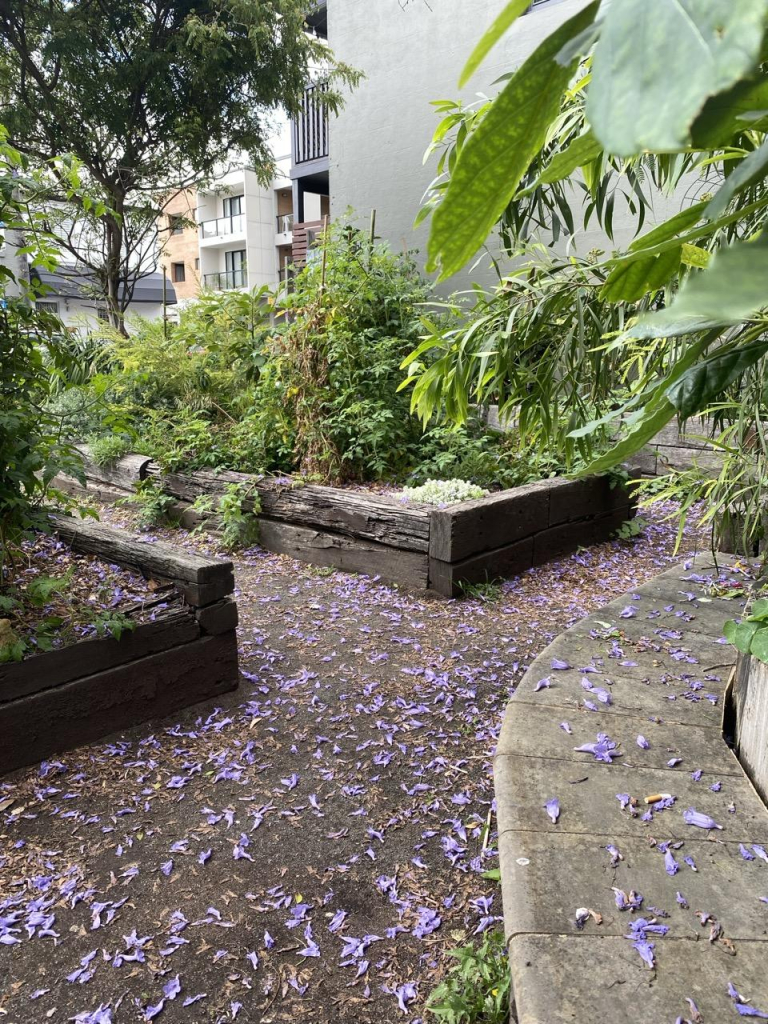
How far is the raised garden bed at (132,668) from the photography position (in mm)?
2055

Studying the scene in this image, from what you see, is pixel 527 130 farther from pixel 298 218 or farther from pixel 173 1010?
pixel 298 218

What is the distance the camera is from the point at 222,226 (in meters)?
25.7

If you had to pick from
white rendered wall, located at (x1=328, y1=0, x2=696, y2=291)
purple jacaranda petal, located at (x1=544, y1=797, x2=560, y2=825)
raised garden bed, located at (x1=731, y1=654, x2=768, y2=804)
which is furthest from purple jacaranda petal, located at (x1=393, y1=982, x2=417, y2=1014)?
white rendered wall, located at (x1=328, y1=0, x2=696, y2=291)

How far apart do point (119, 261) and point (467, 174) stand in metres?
10.7

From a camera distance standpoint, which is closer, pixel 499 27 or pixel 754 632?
pixel 499 27

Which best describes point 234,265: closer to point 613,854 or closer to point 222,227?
point 222,227

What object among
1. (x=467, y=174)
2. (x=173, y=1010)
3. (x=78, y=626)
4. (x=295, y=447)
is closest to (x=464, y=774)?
(x=173, y=1010)

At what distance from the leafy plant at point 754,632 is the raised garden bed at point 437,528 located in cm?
203

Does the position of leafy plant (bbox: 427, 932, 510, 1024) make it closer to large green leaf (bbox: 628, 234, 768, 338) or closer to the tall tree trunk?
large green leaf (bbox: 628, 234, 768, 338)

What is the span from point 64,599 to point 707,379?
231 centimetres

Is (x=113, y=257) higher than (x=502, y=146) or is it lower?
higher

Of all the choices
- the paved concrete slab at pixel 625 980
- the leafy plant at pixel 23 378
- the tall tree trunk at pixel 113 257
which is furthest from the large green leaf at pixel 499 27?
the tall tree trunk at pixel 113 257

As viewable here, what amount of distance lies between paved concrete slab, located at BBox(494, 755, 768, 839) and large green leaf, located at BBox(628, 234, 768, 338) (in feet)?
4.20

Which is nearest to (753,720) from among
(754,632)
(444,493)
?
(754,632)
